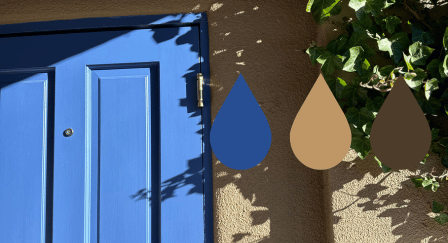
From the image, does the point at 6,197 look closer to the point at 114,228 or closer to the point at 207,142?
the point at 114,228

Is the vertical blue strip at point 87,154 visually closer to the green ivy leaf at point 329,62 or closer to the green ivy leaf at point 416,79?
the green ivy leaf at point 329,62

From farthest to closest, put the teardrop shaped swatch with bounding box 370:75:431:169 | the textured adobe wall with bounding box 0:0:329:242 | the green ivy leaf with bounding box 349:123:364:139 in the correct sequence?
1. the textured adobe wall with bounding box 0:0:329:242
2. the green ivy leaf with bounding box 349:123:364:139
3. the teardrop shaped swatch with bounding box 370:75:431:169

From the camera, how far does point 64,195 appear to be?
166cm

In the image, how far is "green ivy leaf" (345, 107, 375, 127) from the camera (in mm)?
1380

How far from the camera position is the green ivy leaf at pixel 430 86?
1317mm

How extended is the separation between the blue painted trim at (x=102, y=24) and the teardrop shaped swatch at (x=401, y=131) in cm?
109

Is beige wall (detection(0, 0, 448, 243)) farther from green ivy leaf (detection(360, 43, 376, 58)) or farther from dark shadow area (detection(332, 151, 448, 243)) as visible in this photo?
green ivy leaf (detection(360, 43, 376, 58))

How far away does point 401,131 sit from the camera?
1.12 m

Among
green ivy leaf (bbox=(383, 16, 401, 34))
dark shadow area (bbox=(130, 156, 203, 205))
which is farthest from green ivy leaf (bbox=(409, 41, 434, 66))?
dark shadow area (bbox=(130, 156, 203, 205))

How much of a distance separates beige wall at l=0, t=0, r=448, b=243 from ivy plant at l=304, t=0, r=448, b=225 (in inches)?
4.8

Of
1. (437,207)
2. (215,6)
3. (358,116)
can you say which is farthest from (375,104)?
(215,6)

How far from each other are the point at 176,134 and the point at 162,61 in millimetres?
431

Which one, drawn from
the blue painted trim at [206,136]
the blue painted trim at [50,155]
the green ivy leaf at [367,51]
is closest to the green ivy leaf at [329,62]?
the green ivy leaf at [367,51]

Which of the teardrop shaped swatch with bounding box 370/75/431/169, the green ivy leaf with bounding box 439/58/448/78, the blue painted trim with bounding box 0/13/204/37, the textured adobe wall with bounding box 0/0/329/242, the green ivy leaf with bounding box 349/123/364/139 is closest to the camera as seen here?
the teardrop shaped swatch with bounding box 370/75/431/169
